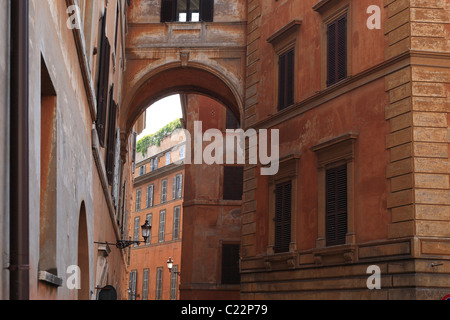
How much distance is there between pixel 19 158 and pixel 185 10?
19.3m

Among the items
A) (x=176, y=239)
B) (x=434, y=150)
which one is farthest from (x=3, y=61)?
(x=176, y=239)

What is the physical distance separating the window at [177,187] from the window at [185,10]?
1073 inches

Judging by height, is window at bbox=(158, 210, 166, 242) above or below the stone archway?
below

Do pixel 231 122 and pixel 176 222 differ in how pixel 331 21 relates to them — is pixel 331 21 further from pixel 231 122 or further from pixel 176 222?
pixel 176 222

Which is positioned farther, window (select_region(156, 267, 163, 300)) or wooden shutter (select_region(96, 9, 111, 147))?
window (select_region(156, 267, 163, 300))

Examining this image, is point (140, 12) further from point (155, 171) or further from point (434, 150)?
point (155, 171)

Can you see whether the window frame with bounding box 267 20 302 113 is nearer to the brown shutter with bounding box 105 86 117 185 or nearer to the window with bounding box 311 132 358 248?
the window with bounding box 311 132 358 248

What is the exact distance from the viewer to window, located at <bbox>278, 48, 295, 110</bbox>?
1934 cm

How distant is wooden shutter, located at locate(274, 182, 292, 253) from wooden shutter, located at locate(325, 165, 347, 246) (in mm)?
1739

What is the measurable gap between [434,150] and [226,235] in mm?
14714

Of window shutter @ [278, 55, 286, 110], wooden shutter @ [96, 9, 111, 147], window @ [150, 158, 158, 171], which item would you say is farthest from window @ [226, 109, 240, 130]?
window @ [150, 158, 158, 171]

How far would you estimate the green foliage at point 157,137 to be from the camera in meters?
64.2

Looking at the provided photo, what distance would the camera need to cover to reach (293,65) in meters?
19.3

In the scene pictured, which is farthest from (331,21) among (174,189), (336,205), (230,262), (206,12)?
(174,189)
